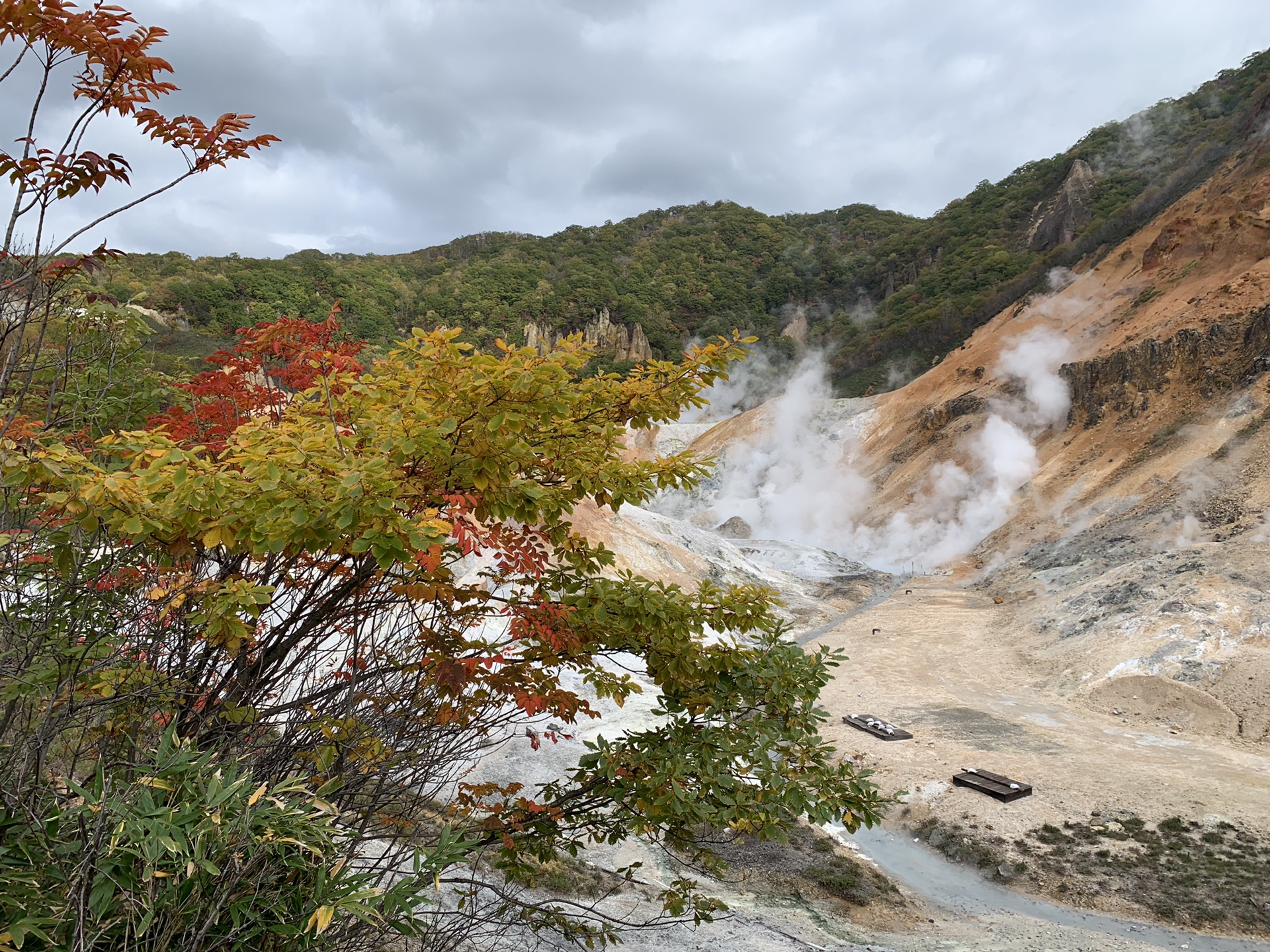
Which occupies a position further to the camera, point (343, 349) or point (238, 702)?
point (343, 349)

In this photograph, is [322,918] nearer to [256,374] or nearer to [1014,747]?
[256,374]

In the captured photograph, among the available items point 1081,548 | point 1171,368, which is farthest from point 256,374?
point 1171,368

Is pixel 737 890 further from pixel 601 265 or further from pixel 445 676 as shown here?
pixel 601 265

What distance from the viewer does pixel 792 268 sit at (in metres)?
96.4

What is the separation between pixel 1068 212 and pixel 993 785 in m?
60.0

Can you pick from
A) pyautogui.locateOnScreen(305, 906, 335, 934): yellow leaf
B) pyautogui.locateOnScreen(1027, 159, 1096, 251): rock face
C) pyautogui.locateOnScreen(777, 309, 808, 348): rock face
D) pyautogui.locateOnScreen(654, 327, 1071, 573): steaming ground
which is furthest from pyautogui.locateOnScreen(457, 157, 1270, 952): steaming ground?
pyautogui.locateOnScreen(777, 309, 808, 348): rock face

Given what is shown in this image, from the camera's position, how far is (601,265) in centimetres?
8450

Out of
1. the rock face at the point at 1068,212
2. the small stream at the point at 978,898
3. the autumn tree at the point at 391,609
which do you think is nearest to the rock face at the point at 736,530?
the small stream at the point at 978,898

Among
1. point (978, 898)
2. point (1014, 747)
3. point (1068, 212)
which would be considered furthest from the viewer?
point (1068, 212)

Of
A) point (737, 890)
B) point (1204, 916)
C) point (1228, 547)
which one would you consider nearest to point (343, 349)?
point (737, 890)

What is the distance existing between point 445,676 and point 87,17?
2790mm

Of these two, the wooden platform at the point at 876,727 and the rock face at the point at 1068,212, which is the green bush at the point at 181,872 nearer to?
the wooden platform at the point at 876,727

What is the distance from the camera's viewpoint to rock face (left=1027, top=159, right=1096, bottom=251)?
5750 centimetres

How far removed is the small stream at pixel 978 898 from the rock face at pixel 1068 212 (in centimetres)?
5692
